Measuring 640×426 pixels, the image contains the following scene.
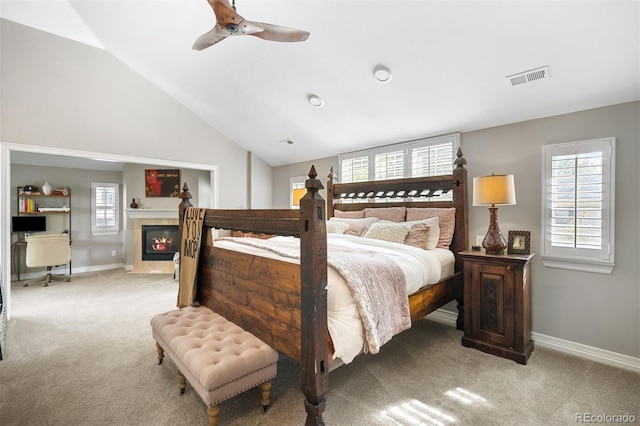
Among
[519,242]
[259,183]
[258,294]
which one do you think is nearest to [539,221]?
[519,242]

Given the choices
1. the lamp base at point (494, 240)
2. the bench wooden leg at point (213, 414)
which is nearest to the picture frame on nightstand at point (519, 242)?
the lamp base at point (494, 240)

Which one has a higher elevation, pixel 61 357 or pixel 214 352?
pixel 214 352

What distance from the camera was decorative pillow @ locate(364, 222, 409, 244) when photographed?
10.3 feet

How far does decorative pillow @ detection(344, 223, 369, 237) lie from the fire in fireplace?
4.31 m

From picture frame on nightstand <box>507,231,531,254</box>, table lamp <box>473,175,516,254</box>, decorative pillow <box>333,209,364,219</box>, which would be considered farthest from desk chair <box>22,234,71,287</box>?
picture frame on nightstand <box>507,231,531,254</box>

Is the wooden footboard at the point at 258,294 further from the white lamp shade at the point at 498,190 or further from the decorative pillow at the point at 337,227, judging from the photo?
the white lamp shade at the point at 498,190

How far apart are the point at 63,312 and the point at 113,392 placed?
2.45 metres

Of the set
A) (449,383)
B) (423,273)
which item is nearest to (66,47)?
(423,273)

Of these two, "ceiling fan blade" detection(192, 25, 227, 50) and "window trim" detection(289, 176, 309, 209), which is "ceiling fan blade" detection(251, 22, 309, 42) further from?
"window trim" detection(289, 176, 309, 209)

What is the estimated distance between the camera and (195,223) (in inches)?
112

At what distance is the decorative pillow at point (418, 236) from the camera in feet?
10.2

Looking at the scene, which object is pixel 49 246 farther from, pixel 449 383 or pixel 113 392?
pixel 449 383

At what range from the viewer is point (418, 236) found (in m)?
3.12

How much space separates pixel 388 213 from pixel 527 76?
1.92 meters
